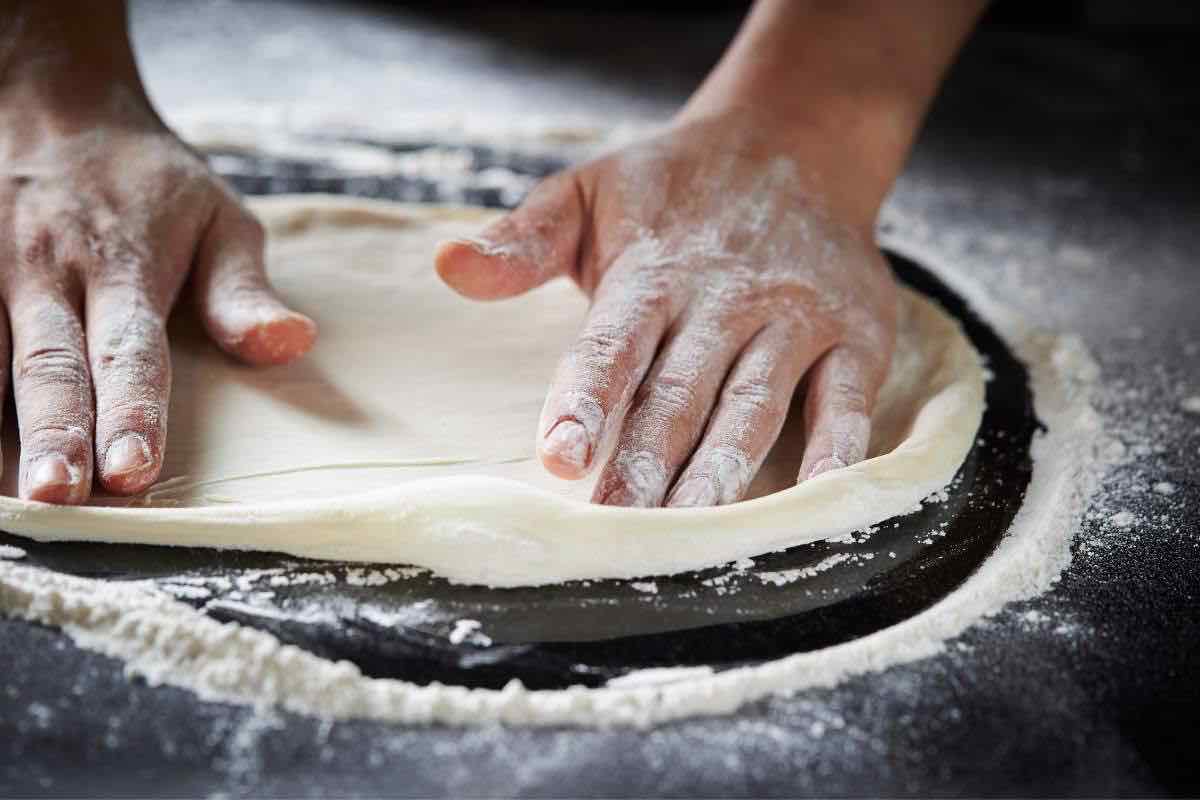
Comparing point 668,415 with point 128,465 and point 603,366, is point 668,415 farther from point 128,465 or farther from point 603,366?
point 128,465

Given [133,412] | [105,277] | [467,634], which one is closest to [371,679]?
[467,634]

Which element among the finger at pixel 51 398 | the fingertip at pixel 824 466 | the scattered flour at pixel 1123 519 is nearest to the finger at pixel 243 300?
the finger at pixel 51 398

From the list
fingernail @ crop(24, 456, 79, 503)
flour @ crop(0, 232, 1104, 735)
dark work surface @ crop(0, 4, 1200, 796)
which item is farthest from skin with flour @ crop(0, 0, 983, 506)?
dark work surface @ crop(0, 4, 1200, 796)

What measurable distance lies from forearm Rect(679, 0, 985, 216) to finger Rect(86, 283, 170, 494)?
677 millimetres

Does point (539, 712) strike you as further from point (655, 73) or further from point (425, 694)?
point (655, 73)

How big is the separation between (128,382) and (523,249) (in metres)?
0.39

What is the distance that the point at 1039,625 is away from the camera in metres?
0.89

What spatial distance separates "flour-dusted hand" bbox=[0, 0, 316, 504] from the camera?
947 mm

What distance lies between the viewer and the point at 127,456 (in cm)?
93

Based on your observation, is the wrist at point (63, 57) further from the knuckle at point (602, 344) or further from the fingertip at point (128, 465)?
the knuckle at point (602, 344)

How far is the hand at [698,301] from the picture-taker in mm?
975

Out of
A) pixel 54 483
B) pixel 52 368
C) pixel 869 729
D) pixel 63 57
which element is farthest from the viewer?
pixel 63 57

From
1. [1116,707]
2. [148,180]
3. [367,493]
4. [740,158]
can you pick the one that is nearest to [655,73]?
[740,158]

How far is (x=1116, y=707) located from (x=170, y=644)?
0.69 meters
